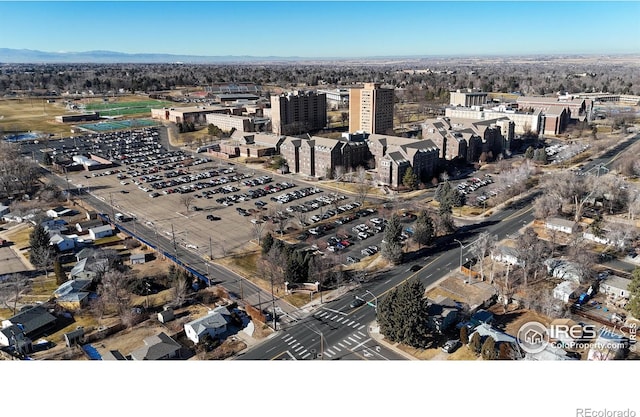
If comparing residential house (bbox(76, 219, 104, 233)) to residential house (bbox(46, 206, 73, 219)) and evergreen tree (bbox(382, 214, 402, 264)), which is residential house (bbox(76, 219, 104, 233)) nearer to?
residential house (bbox(46, 206, 73, 219))

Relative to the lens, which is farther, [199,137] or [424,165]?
[199,137]

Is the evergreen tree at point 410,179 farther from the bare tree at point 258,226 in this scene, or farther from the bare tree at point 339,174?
the bare tree at point 258,226

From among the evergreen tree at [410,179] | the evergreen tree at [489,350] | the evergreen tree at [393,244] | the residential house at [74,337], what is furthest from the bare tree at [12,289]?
the evergreen tree at [410,179]

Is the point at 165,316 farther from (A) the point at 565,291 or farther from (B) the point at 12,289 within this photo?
(A) the point at 565,291

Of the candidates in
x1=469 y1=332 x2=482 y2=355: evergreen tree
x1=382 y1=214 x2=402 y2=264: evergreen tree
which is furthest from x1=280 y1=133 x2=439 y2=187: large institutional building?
x1=469 y1=332 x2=482 y2=355: evergreen tree

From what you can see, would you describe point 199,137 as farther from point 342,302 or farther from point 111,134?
point 342,302

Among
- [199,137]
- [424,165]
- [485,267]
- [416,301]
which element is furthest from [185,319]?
[199,137]
